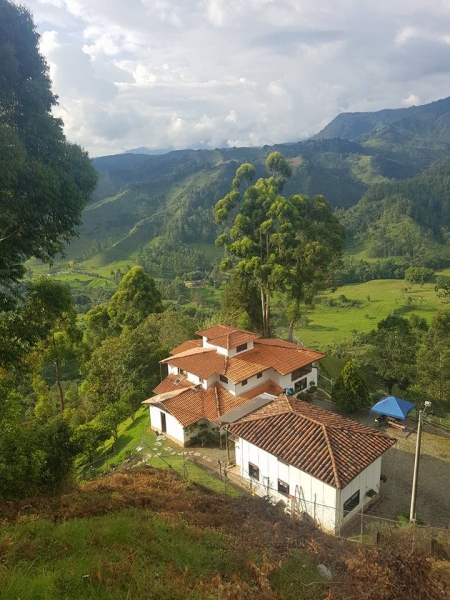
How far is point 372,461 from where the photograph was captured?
14625 mm

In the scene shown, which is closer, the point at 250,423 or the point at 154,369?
the point at 250,423

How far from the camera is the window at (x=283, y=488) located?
49.7ft

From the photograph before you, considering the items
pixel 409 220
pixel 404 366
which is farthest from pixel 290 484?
pixel 409 220

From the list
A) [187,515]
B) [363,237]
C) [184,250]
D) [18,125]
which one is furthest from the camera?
[363,237]

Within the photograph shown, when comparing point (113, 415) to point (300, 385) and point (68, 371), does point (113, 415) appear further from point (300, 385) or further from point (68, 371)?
point (68, 371)

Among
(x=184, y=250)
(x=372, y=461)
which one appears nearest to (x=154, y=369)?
(x=372, y=461)

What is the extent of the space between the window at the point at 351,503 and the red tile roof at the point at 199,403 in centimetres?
687

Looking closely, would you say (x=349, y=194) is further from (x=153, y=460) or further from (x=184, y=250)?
(x=153, y=460)

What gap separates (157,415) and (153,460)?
3.31 meters

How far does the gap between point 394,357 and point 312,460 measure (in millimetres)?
14785

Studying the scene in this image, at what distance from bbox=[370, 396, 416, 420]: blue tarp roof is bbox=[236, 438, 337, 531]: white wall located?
7.29m

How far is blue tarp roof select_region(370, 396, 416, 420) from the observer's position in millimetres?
19781

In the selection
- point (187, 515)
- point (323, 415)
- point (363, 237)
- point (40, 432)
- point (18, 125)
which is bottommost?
point (363, 237)

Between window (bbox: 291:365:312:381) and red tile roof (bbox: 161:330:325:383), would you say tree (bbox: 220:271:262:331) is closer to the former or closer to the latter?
red tile roof (bbox: 161:330:325:383)
